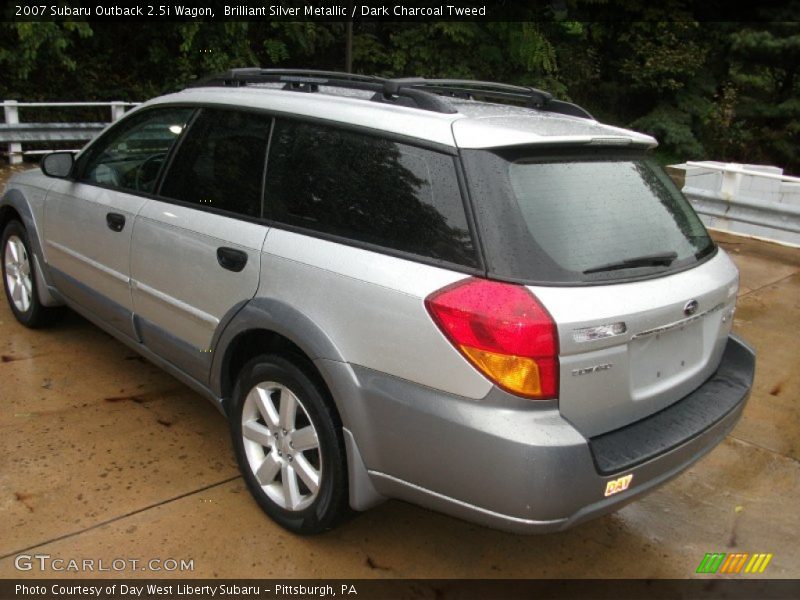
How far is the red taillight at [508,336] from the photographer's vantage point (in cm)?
223

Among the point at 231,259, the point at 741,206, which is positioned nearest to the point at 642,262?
the point at 231,259

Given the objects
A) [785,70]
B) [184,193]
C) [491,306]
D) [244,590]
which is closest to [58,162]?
[184,193]

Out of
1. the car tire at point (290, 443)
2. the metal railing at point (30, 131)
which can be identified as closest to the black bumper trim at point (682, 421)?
the car tire at point (290, 443)

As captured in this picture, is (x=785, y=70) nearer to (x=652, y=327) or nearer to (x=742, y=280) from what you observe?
(x=742, y=280)

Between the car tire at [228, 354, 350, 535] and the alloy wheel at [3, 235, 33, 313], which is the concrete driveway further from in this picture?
the alloy wheel at [3, 235, 33, 313]

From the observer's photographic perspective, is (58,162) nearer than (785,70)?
Yes

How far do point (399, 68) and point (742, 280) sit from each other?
1173cm

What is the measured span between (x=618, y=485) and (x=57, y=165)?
140 inches

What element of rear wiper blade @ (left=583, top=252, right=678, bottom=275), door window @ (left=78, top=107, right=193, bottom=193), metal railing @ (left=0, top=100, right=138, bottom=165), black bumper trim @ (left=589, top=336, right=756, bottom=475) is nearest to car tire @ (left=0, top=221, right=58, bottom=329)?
door window @ (left=78, top=107, right=193, bottom=193)

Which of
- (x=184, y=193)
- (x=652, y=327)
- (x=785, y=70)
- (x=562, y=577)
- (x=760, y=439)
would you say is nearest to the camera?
(x=652, y=327)

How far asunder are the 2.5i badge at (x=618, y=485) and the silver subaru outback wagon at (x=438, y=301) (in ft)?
0.05

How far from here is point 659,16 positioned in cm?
2083

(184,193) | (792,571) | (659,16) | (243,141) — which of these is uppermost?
(659,16)

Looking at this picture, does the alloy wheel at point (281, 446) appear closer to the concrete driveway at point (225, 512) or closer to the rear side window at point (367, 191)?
the concrete driveway at point (225, 512)
